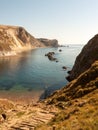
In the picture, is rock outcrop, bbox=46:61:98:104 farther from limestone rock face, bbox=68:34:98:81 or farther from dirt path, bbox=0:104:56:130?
limestone rock face, bbox=68:34:98:81

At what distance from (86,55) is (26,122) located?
47137mm

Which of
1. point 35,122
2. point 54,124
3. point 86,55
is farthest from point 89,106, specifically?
point 86,55

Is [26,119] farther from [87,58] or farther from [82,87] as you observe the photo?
[87,58]

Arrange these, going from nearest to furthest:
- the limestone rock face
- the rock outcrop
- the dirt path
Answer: the dirt path → the rock outcrop → the limestone rock face

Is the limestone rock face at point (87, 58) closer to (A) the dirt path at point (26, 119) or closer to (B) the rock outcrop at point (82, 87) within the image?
(B) the rock outcrop at point (82, 87)

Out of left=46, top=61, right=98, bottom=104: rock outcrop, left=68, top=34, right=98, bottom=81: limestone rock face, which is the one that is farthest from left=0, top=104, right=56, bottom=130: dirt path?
left=68, top=34, right=98, bottom=81: limestone rock face

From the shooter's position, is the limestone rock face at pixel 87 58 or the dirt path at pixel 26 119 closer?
the dirt path at pixel 26 119

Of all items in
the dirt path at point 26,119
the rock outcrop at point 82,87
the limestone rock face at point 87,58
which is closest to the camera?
the dirt path at point 26,119

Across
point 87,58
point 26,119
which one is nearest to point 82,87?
point 26,119

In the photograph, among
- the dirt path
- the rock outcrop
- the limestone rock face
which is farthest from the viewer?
the limestone rock face

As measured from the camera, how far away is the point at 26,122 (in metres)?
19.9

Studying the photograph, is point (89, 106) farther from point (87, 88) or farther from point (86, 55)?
point (86, 55)

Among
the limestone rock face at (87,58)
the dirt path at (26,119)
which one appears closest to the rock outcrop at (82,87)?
the dirt path at (26,119)

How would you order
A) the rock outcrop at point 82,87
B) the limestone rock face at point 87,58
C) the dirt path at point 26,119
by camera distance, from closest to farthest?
the dirt path at point 26,119, the rock outcrop at point 82,87, the limestone rock face at point 87,58
